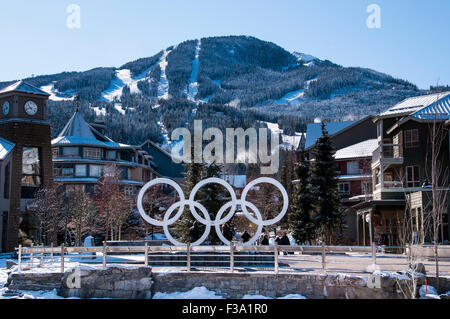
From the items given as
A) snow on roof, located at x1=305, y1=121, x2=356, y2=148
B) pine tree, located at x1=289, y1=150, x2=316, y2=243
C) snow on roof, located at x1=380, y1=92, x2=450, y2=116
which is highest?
snow on roof, located at x1=305, y1=121, x2=356, y2=148

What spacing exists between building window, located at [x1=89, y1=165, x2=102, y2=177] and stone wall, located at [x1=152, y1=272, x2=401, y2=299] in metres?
49.3

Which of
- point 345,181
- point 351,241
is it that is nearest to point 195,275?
point 351,241

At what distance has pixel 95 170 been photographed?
232 feet

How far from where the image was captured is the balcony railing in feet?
137

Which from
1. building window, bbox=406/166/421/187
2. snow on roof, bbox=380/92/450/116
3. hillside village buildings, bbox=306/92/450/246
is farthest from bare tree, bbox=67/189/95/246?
snow on roof, bbox=380/92/450/116

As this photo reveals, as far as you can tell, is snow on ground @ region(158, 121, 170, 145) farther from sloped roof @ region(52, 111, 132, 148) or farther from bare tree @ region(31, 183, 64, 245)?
bare tree @ region(31, 183, 64, 245)

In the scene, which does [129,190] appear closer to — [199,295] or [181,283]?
[181,283]

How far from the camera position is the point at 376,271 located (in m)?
21.0

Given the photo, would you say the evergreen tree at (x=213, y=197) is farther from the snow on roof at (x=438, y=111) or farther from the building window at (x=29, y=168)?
the building window at (x=29, y=168)

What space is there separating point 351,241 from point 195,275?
35.5m

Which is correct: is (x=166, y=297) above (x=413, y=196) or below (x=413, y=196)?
below

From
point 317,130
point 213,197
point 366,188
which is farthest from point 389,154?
point 317,130

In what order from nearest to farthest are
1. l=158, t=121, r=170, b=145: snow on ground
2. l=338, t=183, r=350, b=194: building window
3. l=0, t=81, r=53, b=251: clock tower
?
l=0, t=81, r=53, b=251: clock tower
l=338, t=183, r=350, b=194: building window
l=158, t=121, r=170, b=145: snow on ground
